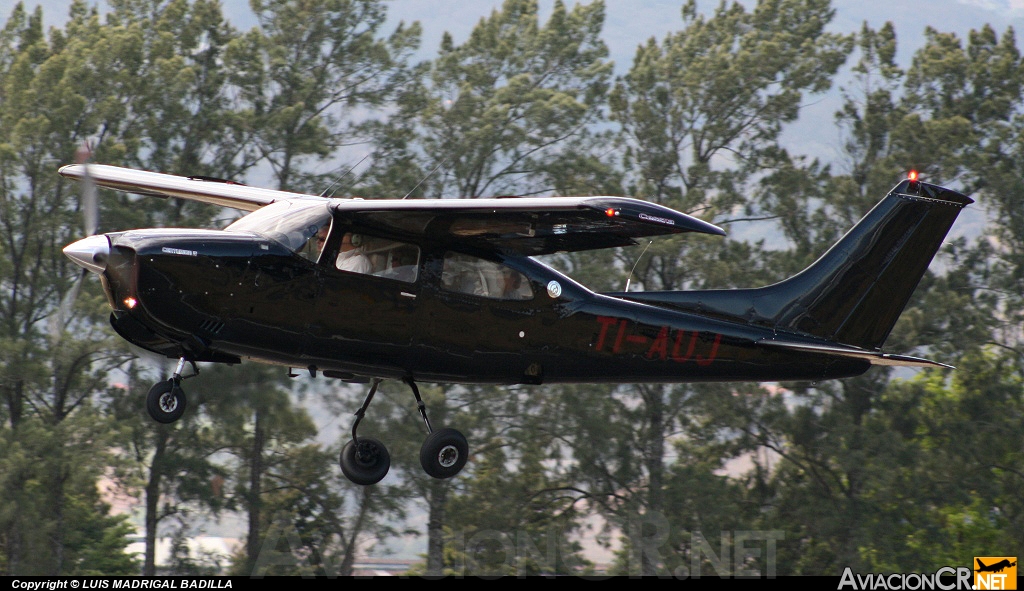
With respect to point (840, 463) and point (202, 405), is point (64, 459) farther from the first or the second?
point (840, 463)

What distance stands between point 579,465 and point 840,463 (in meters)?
6.97

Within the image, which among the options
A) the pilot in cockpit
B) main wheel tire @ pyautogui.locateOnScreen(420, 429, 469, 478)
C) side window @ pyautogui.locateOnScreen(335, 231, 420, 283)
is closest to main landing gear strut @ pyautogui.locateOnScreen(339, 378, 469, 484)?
main wheel tire @ pyautogui.locateOnScreen(420, 429, 469, 478)

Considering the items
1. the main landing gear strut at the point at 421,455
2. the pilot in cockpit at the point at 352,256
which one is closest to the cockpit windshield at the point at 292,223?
the pilot in cockpit at the point at 352,256

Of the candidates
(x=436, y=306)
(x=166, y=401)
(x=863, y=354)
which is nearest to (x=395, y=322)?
(x=436, y=306)

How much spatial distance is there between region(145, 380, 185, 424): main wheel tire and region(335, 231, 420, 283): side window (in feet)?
6.38

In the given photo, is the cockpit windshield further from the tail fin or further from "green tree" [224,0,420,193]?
"green tree" [224,0,420,193]

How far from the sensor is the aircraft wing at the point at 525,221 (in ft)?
30.0

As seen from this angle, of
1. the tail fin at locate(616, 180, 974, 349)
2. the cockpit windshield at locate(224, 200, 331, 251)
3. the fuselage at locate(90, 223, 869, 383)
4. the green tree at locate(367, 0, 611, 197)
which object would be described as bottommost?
the fuselage at locate(90, 223, 869, 383)

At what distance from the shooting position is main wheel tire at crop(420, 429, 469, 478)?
38.9 ft

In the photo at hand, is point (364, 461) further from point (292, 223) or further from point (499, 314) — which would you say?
point (292, 223)

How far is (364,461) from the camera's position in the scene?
1226 centimetres

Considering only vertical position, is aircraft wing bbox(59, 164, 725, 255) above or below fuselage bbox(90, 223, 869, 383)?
above

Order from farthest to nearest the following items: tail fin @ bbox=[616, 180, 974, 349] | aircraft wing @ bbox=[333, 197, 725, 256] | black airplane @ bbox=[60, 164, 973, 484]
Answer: tail fin @ bbox=[616, 180, 974, 349]
black airplane @ bbox=[60, 164, 973, 484]
aircraft wing @ bbox=[333, 197, 725, 256]

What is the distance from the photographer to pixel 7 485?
27875 millimetres
